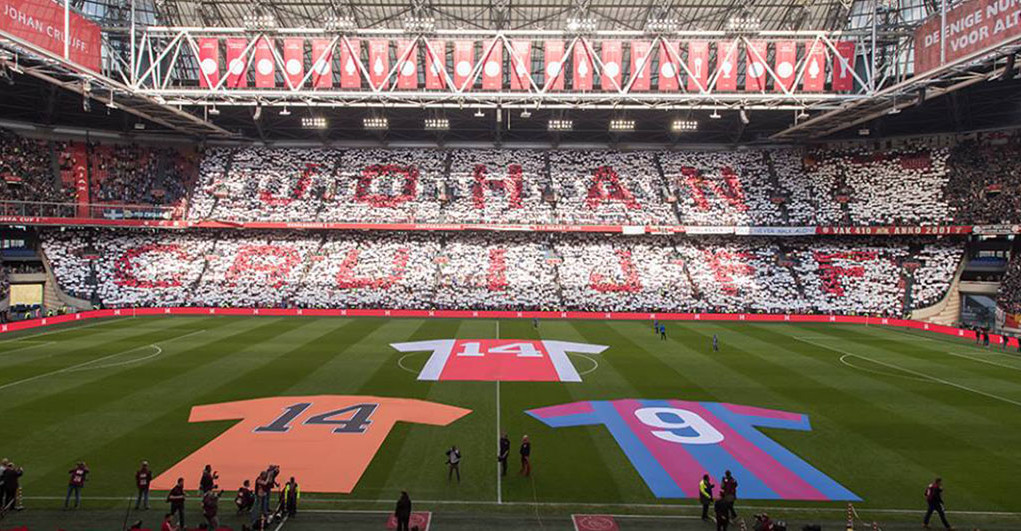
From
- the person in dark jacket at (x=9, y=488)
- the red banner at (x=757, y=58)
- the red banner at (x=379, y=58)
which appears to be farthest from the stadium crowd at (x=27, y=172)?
the red banner at (x=757, y=58)

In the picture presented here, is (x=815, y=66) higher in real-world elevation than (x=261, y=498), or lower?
higher

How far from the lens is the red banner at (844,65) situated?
103ft

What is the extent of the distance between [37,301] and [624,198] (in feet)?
174

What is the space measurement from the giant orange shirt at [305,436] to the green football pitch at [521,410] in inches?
21.0

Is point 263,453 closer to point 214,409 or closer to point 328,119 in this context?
point 214,409

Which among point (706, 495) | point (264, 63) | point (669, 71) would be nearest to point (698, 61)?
point (669, 71)

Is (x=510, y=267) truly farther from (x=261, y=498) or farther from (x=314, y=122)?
(x=261, y=498)

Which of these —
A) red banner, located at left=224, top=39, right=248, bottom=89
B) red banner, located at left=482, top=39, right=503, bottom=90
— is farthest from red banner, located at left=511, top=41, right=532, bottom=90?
red banner, located at left=224, top=39, right=248, bottom=89

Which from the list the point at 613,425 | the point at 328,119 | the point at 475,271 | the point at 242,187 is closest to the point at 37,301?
the point at 242,187

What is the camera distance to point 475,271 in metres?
54.2

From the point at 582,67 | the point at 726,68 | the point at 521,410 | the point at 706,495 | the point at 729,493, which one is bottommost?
the point at 521,410

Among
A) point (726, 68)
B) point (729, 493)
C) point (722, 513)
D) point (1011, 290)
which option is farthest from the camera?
point (1011, 290)

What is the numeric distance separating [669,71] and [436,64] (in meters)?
13.1

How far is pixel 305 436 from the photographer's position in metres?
17.7
